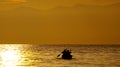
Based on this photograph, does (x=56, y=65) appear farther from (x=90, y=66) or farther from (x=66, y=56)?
(x=66, y=56)

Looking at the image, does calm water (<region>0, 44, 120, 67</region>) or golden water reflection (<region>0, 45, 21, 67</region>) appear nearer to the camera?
calm water (<region>0, 44, 120, 67</region>)

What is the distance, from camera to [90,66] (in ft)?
186

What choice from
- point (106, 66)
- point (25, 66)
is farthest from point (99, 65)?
point (25, 66)

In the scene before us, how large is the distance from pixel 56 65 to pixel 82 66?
352 cm

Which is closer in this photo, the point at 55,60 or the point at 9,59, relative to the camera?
the point at 55,60

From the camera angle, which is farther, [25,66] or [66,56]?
[66,56]

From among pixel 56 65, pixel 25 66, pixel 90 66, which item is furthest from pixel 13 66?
pixel 90 66

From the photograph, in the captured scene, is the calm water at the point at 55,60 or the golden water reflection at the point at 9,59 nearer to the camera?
the calm water at the point at 55,60

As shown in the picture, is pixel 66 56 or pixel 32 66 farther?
pixel 66 56

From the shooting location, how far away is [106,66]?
2251 inches

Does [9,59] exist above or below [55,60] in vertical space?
above

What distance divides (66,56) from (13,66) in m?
15.1

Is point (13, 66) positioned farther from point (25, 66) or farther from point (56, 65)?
point (56, 65)

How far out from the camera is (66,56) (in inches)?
2756
